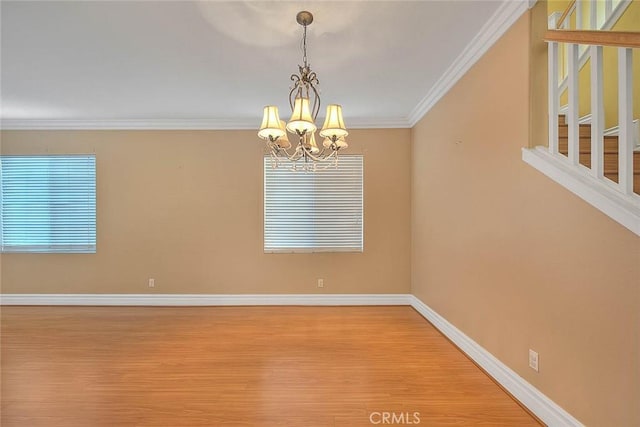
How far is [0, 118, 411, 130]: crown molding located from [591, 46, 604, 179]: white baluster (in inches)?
112

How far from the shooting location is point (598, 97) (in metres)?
1.58

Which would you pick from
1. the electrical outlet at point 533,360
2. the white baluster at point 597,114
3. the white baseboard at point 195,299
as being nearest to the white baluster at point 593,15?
the white baluster at point 597,114

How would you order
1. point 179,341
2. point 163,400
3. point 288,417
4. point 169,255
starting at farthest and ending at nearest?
→ 1. point 169,255
2. point 179,341
3. point 163,400
4. point 288,417

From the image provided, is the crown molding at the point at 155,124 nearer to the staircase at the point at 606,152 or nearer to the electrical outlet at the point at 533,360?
the staircase at the point at 606,152

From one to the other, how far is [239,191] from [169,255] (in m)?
1.41

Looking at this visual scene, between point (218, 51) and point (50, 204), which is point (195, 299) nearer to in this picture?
point (50, 204)

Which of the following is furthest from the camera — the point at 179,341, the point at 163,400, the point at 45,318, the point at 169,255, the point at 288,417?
the point at 169,255

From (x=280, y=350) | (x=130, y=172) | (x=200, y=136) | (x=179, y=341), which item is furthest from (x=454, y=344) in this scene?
(x=130, y=172)

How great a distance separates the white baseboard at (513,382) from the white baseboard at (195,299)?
134 centimetres

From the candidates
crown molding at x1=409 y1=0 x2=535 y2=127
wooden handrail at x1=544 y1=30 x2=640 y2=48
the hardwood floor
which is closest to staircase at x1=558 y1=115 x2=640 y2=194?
wooden handrail at x1=544 y1=30 x2=640 y2=48

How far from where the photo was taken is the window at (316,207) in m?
4.44

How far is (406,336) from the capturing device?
3256 millimetres

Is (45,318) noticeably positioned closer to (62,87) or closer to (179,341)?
(179,341)

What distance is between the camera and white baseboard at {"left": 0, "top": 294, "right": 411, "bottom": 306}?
4.40 metres
